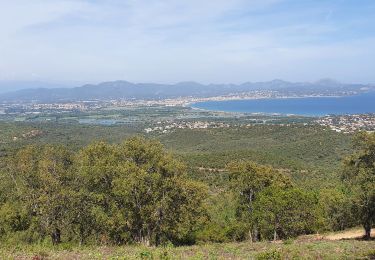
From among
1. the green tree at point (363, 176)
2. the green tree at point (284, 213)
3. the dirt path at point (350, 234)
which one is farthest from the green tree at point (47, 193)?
the dirt path at point (350, 234)

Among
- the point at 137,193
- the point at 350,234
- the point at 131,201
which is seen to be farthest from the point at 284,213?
the point at 131,201

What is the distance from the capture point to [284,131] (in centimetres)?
12900

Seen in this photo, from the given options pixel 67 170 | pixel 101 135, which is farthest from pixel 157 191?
pixel 101 135

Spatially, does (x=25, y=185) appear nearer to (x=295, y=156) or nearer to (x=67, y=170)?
(x=67, y=170)

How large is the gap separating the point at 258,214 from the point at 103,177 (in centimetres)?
1164

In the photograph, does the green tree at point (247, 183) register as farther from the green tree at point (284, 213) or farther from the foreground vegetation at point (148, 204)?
the green tree at point (284, 213)

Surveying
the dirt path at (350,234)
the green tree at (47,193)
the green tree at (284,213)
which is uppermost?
the green tree at (47,193)

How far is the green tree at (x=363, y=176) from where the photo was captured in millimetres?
25219

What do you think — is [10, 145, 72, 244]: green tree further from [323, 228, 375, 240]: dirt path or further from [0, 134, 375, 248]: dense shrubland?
[323, 228, 375, 240]: dirt path

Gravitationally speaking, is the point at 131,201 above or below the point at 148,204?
above

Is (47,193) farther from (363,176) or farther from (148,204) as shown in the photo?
(363,176)

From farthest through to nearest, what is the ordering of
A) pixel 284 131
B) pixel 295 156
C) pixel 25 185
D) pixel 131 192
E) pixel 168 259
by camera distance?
pixel 284 131 → pixel 295 156 → pixel 25 185 → pixel 131 192 → pixel 168 259

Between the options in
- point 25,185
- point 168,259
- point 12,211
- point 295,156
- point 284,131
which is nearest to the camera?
point 168,259

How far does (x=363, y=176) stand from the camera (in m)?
25.3
